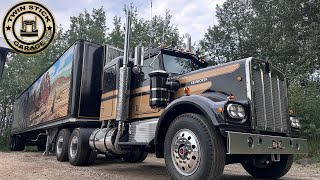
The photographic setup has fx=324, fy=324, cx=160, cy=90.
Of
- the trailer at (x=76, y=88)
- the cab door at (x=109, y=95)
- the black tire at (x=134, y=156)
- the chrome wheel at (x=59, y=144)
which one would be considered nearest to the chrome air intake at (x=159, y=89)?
the cab door at (x=109, y=95)

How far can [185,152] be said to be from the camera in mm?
5152

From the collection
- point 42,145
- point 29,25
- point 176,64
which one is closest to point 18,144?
point 42,145

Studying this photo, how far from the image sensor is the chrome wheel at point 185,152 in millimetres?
4965

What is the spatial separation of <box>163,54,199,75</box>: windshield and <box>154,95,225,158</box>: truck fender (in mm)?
1559

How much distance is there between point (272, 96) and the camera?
5680 millimetres

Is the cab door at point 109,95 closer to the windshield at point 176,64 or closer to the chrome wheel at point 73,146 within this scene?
the chrome wheel at point 73,146

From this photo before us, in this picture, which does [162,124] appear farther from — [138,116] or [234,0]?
[234,0]

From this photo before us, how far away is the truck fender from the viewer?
16.0 feet

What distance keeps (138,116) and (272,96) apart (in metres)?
2.99

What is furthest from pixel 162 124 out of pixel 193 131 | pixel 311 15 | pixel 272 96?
pixel 311 15

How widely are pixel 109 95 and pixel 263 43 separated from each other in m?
20.1

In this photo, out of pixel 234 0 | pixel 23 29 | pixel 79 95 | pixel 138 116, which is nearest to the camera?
pixel 138 116

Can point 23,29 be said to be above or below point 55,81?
above

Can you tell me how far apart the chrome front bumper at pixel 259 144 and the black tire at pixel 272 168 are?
0.56 meters
